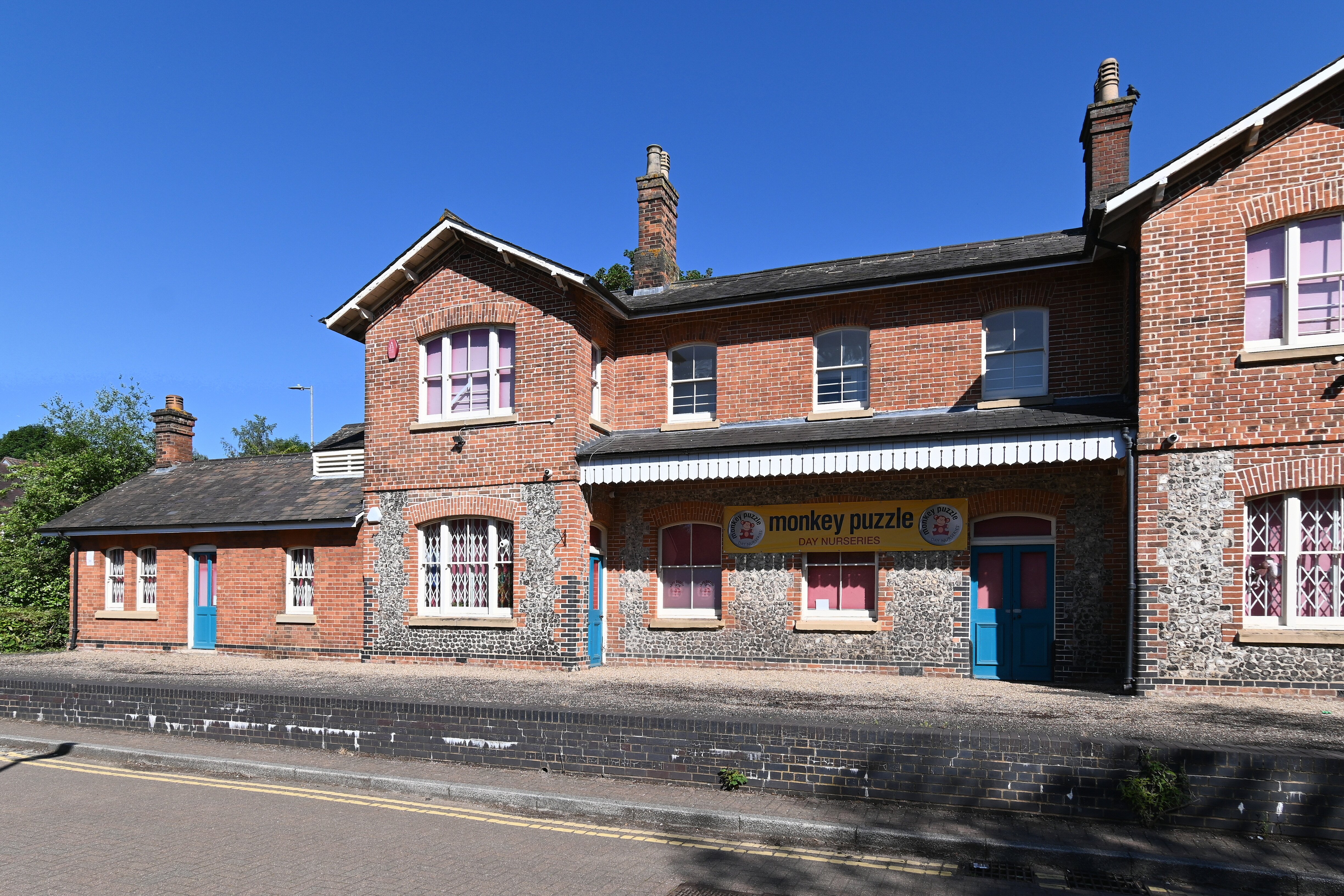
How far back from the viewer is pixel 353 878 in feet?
19.2

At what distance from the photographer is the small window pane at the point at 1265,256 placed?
1103 cm

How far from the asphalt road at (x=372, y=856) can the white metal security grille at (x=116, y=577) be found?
42.2ft

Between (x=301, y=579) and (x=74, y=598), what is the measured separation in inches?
258

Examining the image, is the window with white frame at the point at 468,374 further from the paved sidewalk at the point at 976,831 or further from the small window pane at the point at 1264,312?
the small window pane at the point at 1264,312

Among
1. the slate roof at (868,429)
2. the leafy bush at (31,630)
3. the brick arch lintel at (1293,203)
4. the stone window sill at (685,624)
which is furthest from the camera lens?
the leafy bush at (31,630)

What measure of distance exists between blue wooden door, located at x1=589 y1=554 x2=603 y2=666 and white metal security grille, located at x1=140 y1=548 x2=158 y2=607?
10.6 metres

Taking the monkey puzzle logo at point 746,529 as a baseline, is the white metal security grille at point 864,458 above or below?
above

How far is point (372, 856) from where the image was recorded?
251 inches

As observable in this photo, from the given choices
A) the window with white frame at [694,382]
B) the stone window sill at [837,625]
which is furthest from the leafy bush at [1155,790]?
the window with white frame at [694,382]

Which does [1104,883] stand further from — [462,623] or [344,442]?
[344,442]

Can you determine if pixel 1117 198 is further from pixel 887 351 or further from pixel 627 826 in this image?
pixel 627 826

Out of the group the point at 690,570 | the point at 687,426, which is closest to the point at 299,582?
the point at 690,570

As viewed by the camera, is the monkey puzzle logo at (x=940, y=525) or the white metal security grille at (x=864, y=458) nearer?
the white metal security grille at (x=864, y=458)

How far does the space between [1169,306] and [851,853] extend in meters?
8.36
